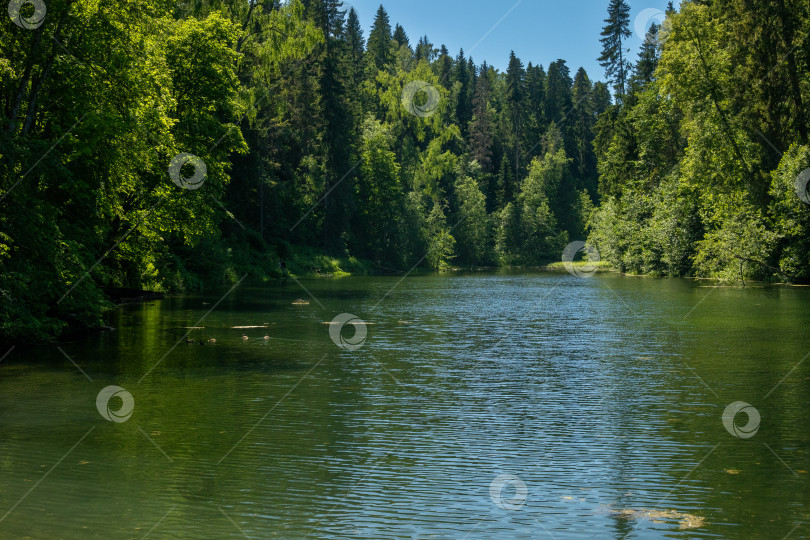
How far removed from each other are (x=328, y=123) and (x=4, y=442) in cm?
7415

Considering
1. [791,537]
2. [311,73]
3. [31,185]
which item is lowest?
[791,537]

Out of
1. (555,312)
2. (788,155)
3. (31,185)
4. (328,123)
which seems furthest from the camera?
(328,123)

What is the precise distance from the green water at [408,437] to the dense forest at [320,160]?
21.8 feet

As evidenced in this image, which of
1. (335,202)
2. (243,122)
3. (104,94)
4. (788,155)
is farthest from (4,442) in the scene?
(335,202)

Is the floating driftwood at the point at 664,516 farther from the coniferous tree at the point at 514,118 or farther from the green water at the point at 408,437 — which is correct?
the coniferous tree at the point at 514,118

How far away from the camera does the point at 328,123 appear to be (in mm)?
84500

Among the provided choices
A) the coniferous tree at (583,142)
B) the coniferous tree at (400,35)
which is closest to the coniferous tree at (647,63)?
the coniferous tree at (583,142)

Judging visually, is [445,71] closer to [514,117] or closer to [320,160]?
[514,117]

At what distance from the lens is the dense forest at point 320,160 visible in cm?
2606

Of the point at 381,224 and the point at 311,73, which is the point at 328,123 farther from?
the point at 381,224

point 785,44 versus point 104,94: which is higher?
point 785,44

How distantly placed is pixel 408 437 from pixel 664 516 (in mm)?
4862

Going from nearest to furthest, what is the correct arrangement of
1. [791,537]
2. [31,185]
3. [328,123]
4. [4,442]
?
1. [791,537]
2. [4,442]
3. [31,185]
4. [328,123]

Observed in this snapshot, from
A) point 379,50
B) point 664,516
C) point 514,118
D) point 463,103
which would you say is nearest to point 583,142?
point 514,118
